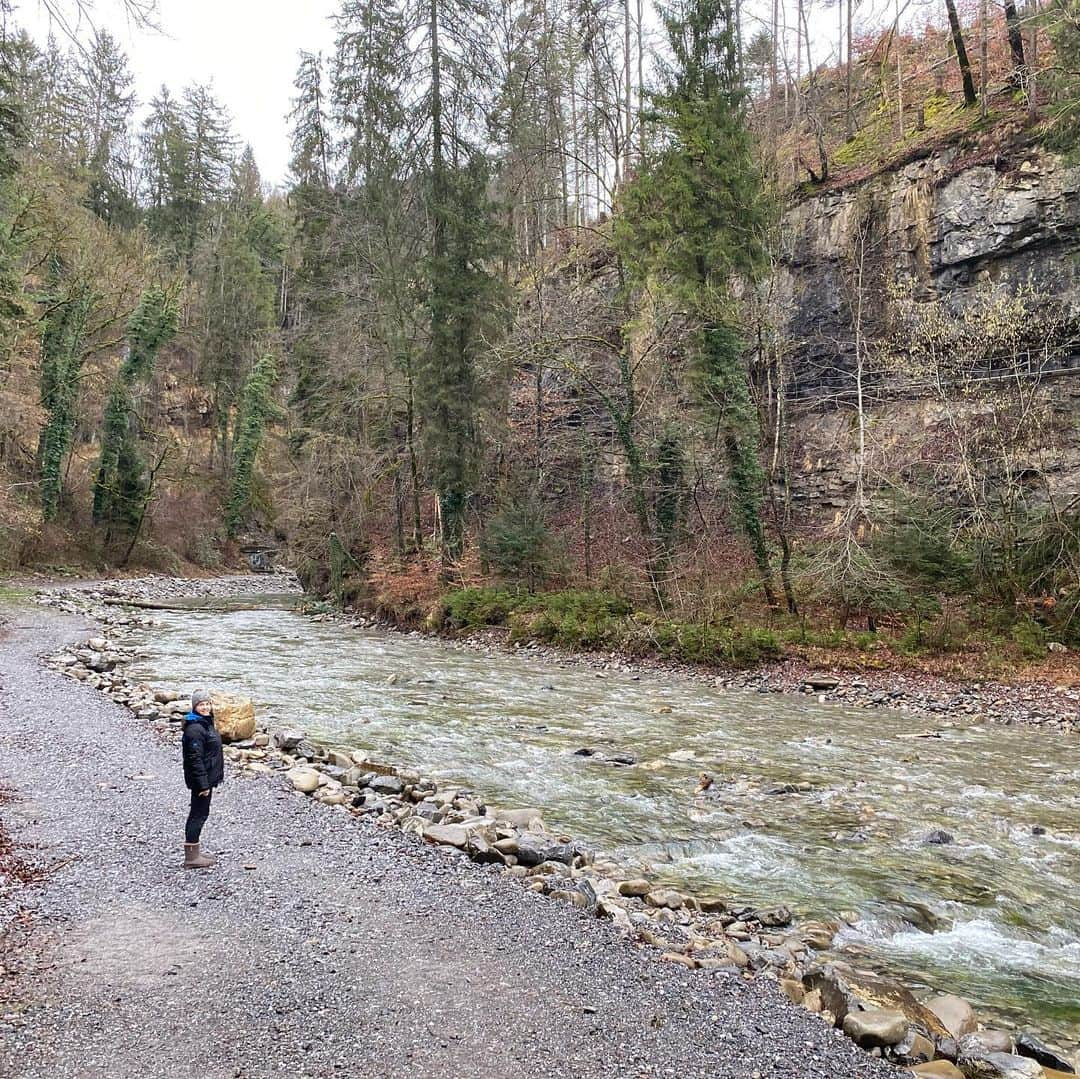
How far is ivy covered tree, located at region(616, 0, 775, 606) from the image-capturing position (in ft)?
56.5

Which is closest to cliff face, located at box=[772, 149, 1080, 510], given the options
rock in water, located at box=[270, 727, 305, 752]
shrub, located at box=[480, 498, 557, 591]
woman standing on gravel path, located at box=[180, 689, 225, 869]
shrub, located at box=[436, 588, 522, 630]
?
shrub, located at box=[480, 498, 557, 591]

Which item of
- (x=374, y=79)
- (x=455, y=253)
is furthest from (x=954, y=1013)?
(x=374, y=79)

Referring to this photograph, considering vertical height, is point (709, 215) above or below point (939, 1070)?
above

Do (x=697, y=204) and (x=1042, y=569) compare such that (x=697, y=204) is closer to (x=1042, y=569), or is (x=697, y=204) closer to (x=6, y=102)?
(x=1042, y=569)

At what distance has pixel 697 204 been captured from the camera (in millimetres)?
17422

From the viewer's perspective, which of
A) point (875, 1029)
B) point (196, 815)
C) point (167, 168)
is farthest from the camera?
point (167, 168)

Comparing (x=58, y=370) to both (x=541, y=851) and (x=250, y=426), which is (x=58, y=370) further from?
(x=541, y=851)

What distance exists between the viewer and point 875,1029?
Result: 3992 millimetres

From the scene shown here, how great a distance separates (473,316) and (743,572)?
10653 millimetres

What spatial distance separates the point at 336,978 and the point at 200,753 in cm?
213

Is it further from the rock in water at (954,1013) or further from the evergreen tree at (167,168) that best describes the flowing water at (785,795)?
the evergreen tree at (167,168)

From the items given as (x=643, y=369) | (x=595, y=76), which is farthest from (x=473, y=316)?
(x=595, y=76)

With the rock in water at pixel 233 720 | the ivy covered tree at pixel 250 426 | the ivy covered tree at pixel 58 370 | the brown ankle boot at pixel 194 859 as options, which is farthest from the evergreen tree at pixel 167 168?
the brown ankle boot at pixel 194 859

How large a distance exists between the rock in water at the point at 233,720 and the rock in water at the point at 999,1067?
8.04m
